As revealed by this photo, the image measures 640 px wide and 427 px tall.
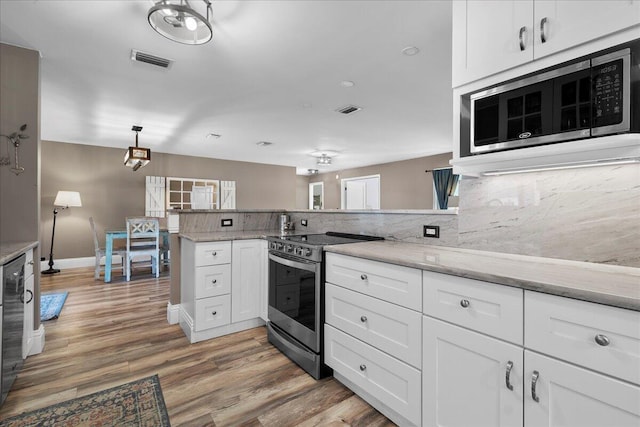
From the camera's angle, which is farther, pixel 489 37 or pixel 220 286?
pixel 220 286

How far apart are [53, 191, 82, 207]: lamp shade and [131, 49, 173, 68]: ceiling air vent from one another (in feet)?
13.7

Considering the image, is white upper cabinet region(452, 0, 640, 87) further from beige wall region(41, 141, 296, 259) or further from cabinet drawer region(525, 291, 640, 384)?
beige wall region(41, 141, 296, 259)

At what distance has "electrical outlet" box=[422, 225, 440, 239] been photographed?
2.03 m

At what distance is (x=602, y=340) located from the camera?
904 millimetres

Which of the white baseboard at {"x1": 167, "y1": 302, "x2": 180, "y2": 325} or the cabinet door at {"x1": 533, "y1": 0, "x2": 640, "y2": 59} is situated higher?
the cabinet door at {"x1": 533, "y1": 0, "x2": 640, "y2": 59}

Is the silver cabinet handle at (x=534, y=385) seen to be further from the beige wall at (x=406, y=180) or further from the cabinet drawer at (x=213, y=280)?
the beige wall at (x=406, y=180)

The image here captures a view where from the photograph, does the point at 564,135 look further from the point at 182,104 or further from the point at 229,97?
the point at 182,104

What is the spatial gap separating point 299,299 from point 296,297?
0.04 m

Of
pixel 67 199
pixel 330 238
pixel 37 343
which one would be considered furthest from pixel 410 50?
pixel 67 199

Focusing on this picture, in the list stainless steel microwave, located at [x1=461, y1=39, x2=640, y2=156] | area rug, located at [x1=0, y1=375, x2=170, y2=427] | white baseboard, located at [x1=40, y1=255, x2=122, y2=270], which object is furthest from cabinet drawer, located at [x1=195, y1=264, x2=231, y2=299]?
white baseboard, located at [x1=40, y1=255, x2=122, y2=270]

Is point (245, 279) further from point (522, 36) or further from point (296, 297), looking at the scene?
point (522, 36)

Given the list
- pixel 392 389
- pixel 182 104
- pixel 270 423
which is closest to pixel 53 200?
pixel 182 104

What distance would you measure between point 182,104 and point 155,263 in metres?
2.88

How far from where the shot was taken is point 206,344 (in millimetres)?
2594
